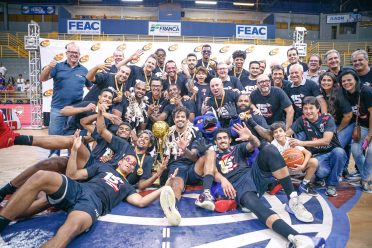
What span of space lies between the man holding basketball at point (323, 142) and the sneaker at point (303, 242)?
192cm

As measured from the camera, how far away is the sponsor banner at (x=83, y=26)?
64.3 feet

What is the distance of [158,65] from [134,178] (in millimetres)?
3400

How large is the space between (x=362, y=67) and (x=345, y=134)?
1231 millimetres

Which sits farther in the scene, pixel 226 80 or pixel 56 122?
pixel 226 80

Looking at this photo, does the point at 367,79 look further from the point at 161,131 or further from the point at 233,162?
the point at 161,131

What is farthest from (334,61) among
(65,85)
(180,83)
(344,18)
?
(344,18)

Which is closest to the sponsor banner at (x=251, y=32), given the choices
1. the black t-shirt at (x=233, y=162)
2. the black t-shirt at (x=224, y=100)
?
the black t-shirt at (x=224, y=100)

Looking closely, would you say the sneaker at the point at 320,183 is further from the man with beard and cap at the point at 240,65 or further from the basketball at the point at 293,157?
the man with beard and cap at the point at 240,65

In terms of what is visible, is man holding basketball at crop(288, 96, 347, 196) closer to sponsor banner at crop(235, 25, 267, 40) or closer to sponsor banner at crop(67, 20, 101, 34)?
sponsor banner at crop(235, 25, 267, 40)

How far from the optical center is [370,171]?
4.59 m

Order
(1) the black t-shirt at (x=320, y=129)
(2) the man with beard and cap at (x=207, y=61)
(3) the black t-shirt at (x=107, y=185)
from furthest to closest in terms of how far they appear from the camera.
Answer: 1. (2) the man with beard and cap at (x=207, y=61)
2. (1) the black t-shirt at (x=320, y=129)
3. (3) the black t-shirt at (x=107, y=185)

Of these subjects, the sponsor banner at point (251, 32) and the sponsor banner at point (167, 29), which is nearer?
the sponsor banner at point (167, 29)

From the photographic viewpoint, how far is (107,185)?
3.54 metres

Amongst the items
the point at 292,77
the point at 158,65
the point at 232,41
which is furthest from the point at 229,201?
the point at 232,41
